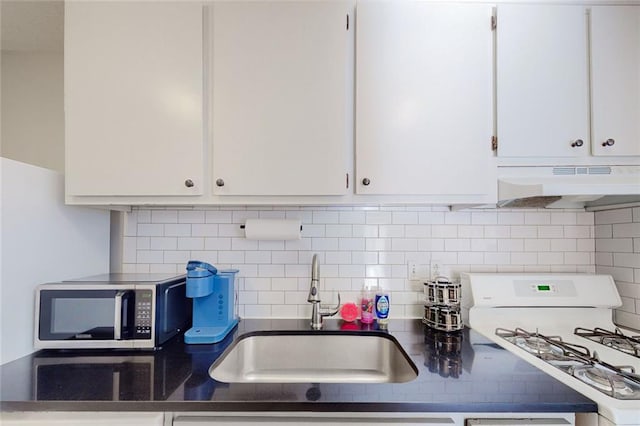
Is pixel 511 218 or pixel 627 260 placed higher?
pixel 511 218

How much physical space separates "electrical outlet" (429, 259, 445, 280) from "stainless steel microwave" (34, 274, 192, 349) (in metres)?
1.26

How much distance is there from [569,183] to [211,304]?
151 cm

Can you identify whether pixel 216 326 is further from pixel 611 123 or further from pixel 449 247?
pixel 611 123

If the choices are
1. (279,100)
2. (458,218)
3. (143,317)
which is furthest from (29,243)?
(458,218)

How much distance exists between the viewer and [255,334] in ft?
4.70

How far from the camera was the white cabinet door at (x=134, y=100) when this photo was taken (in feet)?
4.15

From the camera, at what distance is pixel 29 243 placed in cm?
117

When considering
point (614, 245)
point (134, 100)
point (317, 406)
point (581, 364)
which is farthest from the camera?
point (614, 245)

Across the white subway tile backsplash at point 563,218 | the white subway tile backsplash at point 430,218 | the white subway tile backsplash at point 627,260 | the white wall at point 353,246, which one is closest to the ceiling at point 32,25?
the white wall at point 353,246

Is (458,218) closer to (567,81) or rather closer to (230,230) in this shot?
(567,81)

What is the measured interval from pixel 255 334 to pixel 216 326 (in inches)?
7.0

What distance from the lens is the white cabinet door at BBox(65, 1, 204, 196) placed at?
1.26 meters

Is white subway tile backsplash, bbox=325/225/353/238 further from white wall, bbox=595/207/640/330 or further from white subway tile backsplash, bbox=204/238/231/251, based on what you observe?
white wall, bbox=595/207/640/330

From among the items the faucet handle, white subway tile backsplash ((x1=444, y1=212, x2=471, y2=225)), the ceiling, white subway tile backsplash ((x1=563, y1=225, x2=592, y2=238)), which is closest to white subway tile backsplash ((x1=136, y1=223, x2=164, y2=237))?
the faucet handle
